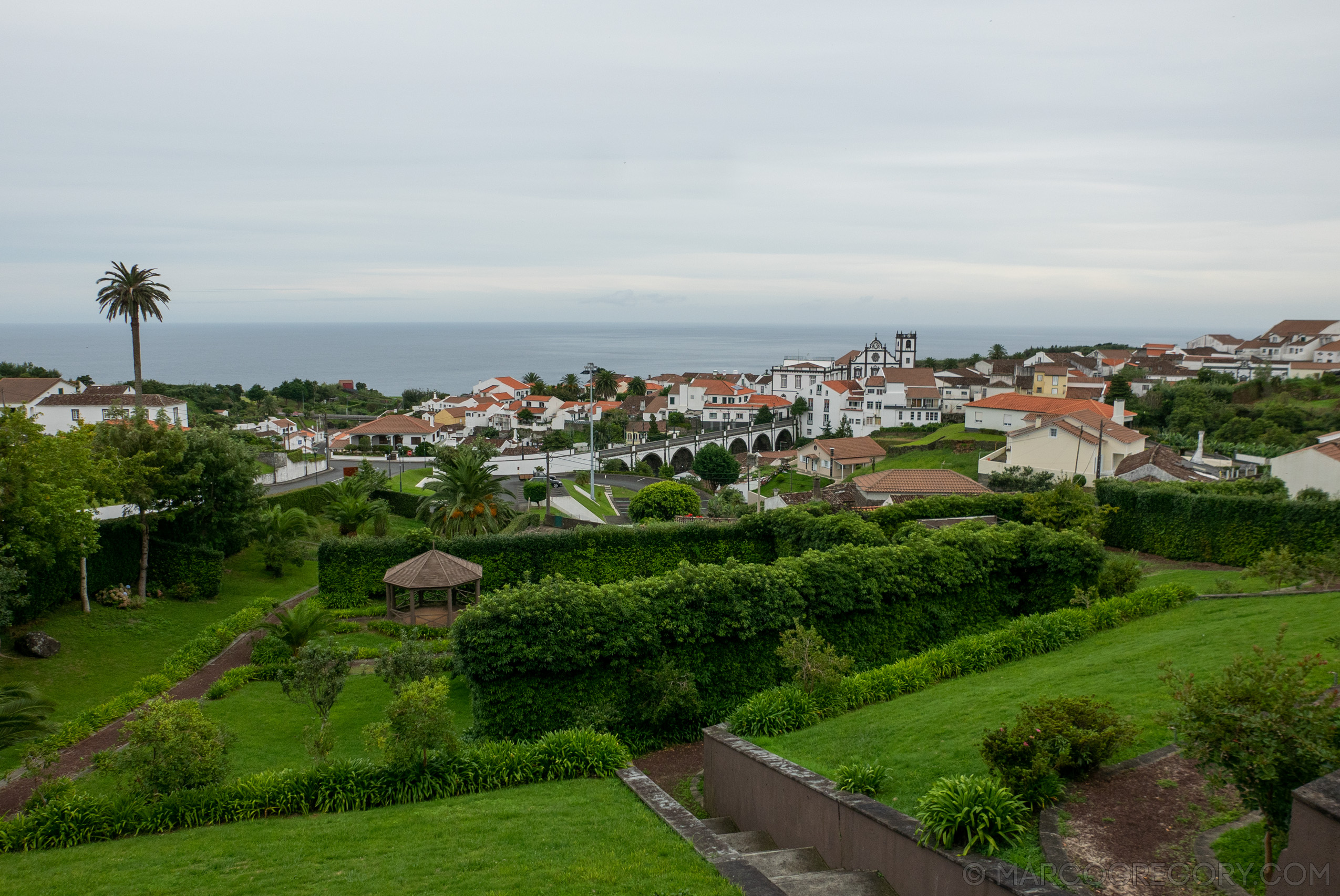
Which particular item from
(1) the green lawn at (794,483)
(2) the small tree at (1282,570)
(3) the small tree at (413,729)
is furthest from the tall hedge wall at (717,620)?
(1) the green lawn at (794,483)

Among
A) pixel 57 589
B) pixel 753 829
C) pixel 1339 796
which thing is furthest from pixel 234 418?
pixel 1339 796

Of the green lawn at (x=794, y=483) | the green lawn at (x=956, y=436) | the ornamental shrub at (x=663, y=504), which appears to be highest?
the ornamental shrub at (x=663, y=504)

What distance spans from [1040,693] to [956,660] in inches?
108

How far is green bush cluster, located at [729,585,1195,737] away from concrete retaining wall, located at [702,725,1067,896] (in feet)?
3.52

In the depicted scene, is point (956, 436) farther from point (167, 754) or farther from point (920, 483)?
point (167, 754)

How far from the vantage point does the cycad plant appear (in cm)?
2825

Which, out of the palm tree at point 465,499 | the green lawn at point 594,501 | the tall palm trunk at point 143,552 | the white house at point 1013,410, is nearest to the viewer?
the tall palm trunk at point 143,552

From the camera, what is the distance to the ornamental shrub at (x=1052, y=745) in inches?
270

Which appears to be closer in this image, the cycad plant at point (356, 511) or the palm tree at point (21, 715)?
the palm tree at point (21, 715)

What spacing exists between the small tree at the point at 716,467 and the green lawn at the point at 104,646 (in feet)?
140

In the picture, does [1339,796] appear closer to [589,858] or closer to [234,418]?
[589,858]

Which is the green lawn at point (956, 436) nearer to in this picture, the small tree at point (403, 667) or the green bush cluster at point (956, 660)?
the green bush cluster at point (956, 660)

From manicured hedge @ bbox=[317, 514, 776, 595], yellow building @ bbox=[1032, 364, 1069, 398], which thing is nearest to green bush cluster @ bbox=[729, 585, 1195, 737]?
manicured hedge @ bbox=[317, 514, 776, 595]

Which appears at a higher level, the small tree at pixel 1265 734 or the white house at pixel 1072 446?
the small tree at pixel 1265 734
